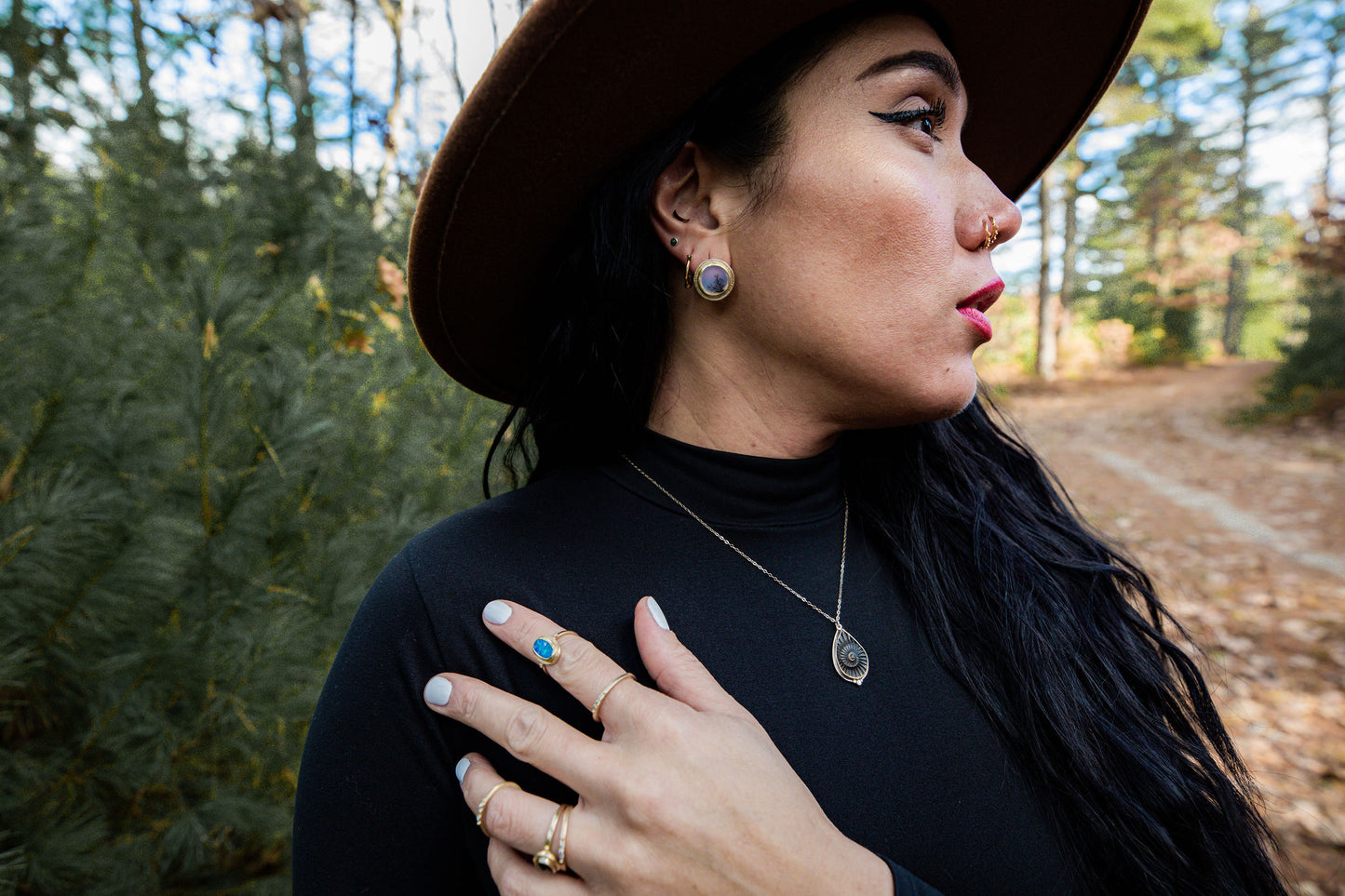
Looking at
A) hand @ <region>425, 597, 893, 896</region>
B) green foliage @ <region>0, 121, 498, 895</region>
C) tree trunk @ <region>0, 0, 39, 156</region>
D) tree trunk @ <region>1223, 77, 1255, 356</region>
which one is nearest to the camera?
hand @ <region>425, 597, 893, 896</region>

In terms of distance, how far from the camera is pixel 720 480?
3.95 feet

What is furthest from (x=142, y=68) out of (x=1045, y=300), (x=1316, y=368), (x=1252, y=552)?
(x=1045, y=300)

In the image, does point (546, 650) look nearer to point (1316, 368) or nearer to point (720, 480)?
point (720, 480)

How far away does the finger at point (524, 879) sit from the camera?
2.68 feet

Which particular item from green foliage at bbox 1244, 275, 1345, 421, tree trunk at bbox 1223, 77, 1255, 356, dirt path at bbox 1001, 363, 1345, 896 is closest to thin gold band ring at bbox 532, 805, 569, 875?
dirt path at bbox 1001, 363, 1345, 896

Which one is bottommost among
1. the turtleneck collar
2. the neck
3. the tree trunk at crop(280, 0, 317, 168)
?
the turtleneck collar

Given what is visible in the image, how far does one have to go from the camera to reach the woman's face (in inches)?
41.9

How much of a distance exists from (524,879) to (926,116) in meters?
1.22

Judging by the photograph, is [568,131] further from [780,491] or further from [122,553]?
[122,553]

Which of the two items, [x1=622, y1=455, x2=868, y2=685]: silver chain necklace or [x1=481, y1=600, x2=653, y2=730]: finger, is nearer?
[x1=481, y1=600, x2=653, y2=730]: finger

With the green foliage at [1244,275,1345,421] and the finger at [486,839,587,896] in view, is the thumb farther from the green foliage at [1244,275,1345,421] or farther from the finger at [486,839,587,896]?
the green foliage at [1244,275,1345,421]

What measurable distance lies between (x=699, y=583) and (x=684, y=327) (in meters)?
0.45

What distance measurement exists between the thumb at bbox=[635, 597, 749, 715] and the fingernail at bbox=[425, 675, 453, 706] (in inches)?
10.0

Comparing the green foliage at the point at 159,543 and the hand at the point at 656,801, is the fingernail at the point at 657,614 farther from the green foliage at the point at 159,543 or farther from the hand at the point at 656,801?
the green foliage at the point at 159,543
